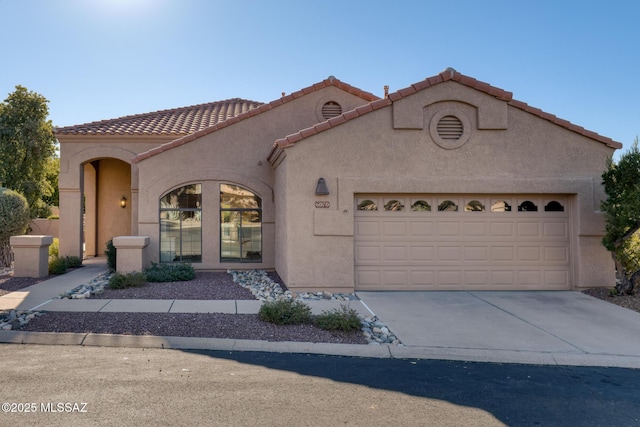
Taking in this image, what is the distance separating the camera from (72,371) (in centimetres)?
527

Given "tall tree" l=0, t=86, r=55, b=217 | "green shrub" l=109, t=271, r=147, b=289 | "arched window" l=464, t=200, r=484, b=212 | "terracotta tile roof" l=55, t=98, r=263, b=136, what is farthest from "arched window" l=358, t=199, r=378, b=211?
"tall tree" l=0, t=86, r=55, b=217

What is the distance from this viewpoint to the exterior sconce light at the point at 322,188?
1016 cm

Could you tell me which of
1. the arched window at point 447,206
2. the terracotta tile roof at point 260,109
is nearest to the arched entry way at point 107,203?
Result: the terracotta tile roof at point 260,109

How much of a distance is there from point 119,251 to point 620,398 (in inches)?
456

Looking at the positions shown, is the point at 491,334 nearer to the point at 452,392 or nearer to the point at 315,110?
the point at 452,392

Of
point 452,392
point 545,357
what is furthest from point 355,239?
point 452,392

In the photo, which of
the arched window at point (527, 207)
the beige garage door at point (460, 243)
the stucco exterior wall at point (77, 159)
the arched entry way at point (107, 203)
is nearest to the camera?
the beige garage door at point (460, 243)

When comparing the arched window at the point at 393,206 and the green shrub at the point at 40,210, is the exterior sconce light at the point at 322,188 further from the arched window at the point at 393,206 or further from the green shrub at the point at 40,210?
the green shrub at the point at 40,210

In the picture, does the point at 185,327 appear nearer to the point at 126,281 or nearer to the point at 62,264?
the point at 126,281

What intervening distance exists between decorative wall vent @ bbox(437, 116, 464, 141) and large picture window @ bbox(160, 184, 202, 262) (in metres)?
7.56

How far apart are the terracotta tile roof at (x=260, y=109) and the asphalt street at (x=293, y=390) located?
809cm

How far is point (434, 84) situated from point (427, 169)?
2110 mm

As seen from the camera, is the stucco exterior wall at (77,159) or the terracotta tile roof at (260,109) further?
the stucco exterior wall at (77,159)

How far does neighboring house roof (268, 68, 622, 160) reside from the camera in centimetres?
1032
